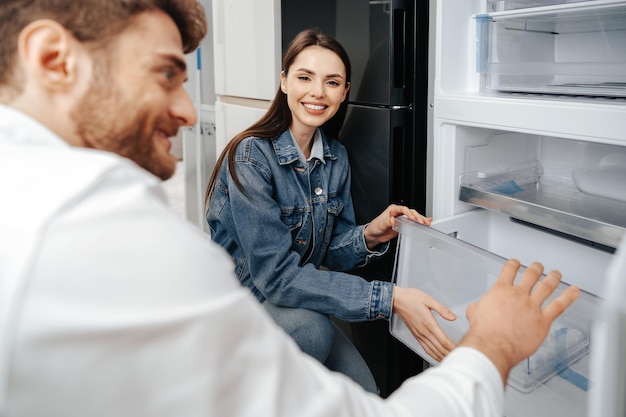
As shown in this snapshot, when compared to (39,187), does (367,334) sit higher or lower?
lower

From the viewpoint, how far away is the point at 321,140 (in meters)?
1.57

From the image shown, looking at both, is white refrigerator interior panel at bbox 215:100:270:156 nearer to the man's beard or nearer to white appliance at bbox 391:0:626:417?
white appliance at bbox 391:0:626:417

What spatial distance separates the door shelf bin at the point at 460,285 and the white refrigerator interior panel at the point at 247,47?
2.66 ft

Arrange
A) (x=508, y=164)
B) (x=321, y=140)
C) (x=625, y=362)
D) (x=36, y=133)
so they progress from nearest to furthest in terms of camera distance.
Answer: (x=36, y=133)
(x=625, y=362)
(x=508, y=164)
(x=321, y=140)

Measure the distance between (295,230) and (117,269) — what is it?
1018mm

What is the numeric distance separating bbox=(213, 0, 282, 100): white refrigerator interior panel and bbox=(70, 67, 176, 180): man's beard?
3.86ft

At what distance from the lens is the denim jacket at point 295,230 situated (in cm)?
135

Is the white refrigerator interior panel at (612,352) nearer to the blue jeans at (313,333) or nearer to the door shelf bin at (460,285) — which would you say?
the door shelf bin at (460,285)

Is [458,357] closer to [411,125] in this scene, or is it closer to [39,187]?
[39,187]

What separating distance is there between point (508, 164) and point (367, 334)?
0.60 meters

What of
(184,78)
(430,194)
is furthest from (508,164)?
(184,78)

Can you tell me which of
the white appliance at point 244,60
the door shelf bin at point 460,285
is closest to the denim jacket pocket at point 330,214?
the door shelf bin at point 460,285

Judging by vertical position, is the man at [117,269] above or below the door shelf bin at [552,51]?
below

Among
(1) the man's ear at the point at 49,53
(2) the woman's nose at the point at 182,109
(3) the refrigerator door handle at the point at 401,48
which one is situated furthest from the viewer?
(3) the refrigerator door handle at the point at 401,48
